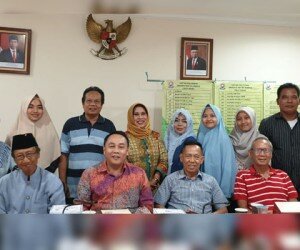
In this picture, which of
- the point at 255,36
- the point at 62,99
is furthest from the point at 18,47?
the point at 255,36

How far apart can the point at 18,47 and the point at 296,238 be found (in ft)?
11.3

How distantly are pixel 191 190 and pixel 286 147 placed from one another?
90 cm

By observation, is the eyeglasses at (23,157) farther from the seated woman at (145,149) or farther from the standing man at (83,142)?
the seated woman at (145,149)

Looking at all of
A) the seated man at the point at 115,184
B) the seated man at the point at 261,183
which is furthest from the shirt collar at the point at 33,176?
the seated man at the point at 261,183

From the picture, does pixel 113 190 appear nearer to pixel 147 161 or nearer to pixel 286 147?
pixel 147 161

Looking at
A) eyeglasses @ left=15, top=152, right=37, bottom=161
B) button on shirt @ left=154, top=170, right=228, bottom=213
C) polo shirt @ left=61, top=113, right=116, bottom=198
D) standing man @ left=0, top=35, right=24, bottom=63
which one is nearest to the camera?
eyeglasses @ left=15, top=152, right=37, bottom=161

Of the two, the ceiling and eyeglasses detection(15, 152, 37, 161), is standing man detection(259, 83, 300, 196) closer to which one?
the ceiling

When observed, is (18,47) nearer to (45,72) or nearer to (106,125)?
(45,72)

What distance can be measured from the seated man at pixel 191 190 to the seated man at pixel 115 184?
0.21 m

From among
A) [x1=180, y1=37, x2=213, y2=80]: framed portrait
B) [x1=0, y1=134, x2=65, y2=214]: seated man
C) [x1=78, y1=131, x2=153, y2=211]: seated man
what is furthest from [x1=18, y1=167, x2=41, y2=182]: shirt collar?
[x1=180, y1=37, x2=213, y2=80]: framed portrait

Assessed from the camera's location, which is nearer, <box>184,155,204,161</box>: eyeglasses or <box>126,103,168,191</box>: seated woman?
<box>184,155,204,161</box>: eyeglasses

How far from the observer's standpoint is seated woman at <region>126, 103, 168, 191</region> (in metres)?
2.79

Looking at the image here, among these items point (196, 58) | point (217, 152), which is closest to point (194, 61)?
point (196, 58)

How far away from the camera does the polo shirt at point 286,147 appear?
9.09ft
